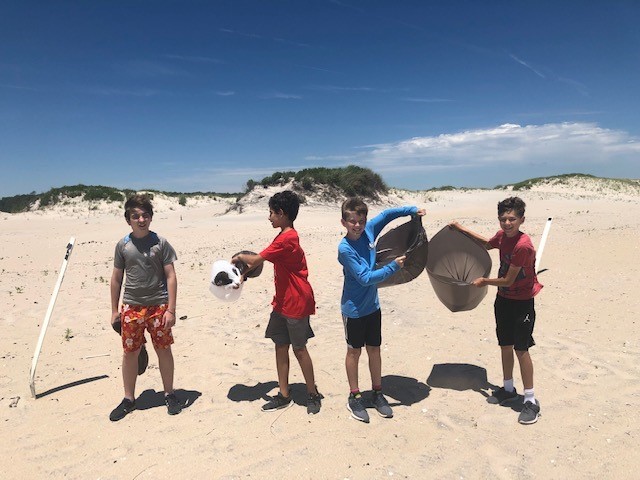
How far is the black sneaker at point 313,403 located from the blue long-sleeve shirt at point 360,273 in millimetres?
957

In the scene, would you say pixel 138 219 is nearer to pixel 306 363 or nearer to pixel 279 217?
pixel 279 217

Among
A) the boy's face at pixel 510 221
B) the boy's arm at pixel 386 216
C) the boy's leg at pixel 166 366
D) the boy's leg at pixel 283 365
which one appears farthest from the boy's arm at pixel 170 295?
the boy's face at pixel 510 221

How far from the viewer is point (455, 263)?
5.36 meters

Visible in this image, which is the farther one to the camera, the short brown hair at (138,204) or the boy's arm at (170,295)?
the boy's arm at (170,295)

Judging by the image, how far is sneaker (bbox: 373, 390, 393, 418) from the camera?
4.12m

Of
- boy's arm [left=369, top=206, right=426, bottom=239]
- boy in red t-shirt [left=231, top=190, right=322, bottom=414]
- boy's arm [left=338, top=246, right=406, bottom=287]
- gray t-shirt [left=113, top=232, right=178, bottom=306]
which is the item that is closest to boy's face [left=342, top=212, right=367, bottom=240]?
boy's arm [left=338, top=246, right=406, bottom=287]

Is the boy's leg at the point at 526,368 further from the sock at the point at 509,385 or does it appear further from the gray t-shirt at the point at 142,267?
the gray t-shirt at the point at 142,267

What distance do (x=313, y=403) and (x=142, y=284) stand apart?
6.61 ft

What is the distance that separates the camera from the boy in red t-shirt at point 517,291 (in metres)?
3.91

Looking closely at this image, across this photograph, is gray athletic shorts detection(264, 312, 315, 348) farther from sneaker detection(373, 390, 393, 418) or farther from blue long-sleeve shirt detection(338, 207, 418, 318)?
sneaker detection(373, 390, 393, 418)

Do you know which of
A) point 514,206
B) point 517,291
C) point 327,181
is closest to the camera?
point 514,206

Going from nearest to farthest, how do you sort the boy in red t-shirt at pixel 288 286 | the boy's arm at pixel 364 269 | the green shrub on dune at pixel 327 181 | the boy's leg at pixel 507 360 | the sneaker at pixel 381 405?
the boy's arm at pixel 364 269
the boy in red t-shirt at pixel 288 286
the sneaker at pixel 381 405
the boy's leg at pixel 507 360
the green shrub on dune at pixel 327 181

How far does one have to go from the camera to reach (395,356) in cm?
573

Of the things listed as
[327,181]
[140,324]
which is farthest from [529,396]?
[327,181]
